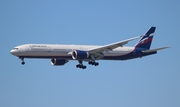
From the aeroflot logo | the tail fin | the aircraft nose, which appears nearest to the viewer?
the aircraft nose

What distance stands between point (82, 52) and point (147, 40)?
18.6 metres

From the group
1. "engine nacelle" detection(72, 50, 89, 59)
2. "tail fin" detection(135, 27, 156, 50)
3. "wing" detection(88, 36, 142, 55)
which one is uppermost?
"tail fin" detection(135, 27, 156, 50)

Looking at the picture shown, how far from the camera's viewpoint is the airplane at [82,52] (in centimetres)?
9275

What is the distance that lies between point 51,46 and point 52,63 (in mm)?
8024

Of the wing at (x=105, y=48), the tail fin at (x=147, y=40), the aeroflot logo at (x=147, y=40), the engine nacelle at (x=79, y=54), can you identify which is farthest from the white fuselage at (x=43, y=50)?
the aeroflot logo at (x=147, y=40)

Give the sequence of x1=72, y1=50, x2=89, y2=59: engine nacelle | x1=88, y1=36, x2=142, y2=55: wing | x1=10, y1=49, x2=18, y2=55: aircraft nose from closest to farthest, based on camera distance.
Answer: x1=88, y1=36, x2=142, y2=55: wing
x1=10, y1=49, x2=18, y2=55: aircraft nose
x1=72, y1=50, x2=89, y2=59: engine nacelle

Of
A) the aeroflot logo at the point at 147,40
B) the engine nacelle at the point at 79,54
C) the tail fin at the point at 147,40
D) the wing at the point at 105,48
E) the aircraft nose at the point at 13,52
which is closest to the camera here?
the wing at the point at 105,48

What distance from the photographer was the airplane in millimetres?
92750

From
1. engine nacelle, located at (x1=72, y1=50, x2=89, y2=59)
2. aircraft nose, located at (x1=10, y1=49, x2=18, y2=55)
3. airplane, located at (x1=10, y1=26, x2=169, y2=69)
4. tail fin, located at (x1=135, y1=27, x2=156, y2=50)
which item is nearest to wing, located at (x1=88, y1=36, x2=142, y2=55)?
airplane, located at (x1=10, y1=26, x2=169, y2=69)

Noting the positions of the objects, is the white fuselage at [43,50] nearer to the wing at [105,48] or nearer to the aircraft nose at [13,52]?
the aircraft nose at [13,52]

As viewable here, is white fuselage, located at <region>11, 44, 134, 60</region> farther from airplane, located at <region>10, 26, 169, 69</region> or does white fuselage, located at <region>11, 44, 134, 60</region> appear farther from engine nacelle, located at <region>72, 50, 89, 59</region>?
engine nacelle, located at <region>72, 50, 89, 59</region>

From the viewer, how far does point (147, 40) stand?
106500 mm

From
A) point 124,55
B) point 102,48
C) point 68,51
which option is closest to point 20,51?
point 68,51

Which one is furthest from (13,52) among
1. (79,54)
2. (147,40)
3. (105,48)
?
(147,40)
